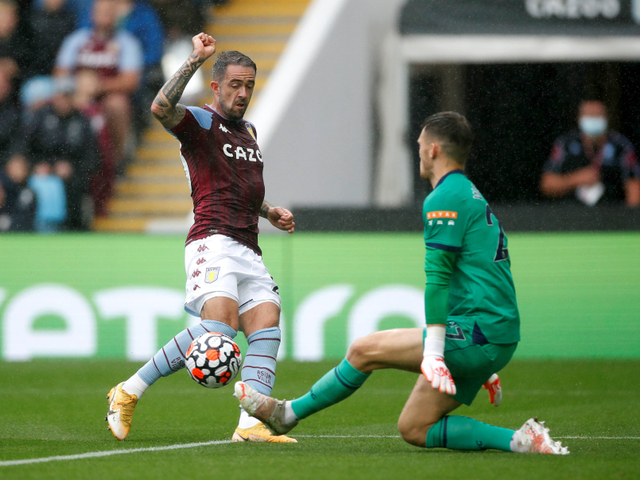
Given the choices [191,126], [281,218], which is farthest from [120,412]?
[191,126]

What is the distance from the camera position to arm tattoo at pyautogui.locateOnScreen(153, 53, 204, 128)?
5.36 meters

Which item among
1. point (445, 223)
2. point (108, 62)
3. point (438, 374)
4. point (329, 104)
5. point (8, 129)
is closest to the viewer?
point (438, 374)

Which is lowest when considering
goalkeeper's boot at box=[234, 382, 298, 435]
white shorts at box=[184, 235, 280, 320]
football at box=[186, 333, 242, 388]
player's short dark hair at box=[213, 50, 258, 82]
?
goalkeeper's boot at box=[234, 382, 298, 435]

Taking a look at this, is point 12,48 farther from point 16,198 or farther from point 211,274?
point 211,274

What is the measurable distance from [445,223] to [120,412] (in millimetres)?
2150

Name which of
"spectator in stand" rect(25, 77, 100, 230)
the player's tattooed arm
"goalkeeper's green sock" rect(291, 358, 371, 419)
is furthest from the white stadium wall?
"goalkeeper's green sock" rect(291, 358, 371, 419)

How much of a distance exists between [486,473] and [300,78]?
10.1 metres

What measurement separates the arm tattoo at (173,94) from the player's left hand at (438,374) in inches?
77.9

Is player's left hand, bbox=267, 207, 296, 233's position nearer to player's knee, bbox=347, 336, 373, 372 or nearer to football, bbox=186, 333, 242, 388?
football, bbox=186, 333, 242, 388

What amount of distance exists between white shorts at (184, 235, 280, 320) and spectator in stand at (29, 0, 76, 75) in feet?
28.7

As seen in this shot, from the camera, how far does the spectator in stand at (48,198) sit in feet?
39.7

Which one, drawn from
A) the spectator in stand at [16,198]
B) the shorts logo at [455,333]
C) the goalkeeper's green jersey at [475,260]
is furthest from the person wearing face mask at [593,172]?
the shorts logo at [455,333]

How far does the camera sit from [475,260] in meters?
4.67

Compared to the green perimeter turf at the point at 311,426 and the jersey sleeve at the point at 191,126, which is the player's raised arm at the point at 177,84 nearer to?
the jersey sleeve at the point at 191,126
